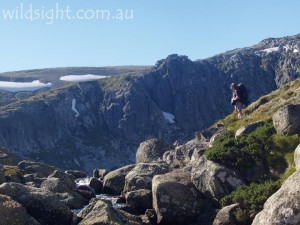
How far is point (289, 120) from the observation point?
31938mm

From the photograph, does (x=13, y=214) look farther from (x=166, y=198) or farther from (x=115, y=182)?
(x=115, y=182)

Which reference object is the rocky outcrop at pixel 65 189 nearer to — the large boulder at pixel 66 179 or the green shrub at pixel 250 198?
the large boulder at pixel 66 179

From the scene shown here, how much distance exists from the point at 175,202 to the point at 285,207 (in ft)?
32.6

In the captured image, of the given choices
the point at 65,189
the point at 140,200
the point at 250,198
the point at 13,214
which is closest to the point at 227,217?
the point at 250,198

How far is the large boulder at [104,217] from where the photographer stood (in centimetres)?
2397

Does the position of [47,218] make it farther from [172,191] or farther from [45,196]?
[172,191]

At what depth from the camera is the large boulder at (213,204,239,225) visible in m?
24.2

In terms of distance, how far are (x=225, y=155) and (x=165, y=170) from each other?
7.10 meters

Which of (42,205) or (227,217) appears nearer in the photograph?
(227,217)

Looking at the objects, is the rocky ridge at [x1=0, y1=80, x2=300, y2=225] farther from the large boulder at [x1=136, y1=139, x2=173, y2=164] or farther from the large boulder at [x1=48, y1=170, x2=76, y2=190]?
the large boulder at [x1=136, y1=139, x2=173, y2=164]


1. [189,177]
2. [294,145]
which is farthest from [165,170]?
[294,145]

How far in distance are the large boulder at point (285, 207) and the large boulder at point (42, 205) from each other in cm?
1196

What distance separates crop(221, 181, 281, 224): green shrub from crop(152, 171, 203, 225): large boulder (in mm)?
2030

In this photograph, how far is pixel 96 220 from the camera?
2423 centimetres
